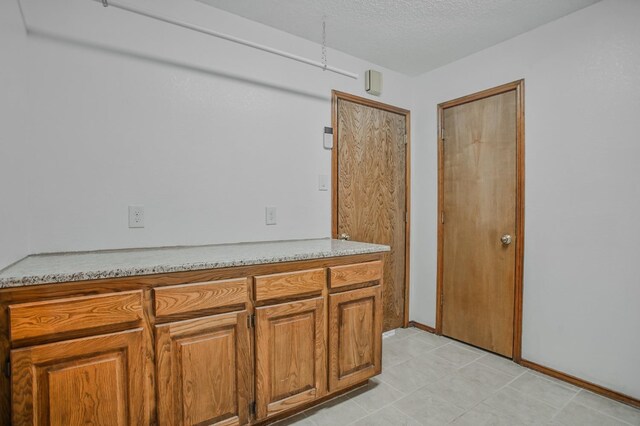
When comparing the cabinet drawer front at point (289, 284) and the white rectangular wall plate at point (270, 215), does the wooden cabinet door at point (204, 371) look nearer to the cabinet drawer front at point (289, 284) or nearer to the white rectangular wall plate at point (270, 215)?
the cabinet drawer front at point (289, 284)

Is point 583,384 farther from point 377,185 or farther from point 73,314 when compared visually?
point 73,314

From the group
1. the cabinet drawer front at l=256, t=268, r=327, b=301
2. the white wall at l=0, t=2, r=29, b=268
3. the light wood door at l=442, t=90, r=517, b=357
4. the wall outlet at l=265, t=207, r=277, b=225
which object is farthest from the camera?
the light wood door at l=442, t=90, r=517, b=357

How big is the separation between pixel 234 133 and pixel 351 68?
126 cm

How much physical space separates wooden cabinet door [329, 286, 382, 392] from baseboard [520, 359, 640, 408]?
120 cm

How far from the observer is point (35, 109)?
158cm

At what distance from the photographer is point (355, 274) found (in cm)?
194

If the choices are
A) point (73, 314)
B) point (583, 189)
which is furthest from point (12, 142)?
point (583, 189)

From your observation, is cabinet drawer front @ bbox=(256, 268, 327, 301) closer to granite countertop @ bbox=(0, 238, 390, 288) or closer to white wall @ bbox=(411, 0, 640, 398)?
granite countertop @ bbox=(0, 238, 390, 288)

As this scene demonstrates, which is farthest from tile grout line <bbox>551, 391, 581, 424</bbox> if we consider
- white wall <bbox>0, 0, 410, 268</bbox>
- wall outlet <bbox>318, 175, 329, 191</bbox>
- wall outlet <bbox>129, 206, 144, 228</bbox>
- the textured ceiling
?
wall outlet <bbox>129, 206, 144, 228</bbox>

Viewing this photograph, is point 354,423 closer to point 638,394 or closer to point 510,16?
point 638,394

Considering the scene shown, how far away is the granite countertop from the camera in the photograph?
3.74 ft

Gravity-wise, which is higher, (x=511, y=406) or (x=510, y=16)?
(x=510, y=16)

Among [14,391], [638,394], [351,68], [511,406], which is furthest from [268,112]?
[638,394]

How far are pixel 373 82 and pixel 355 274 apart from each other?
69.3 inches
